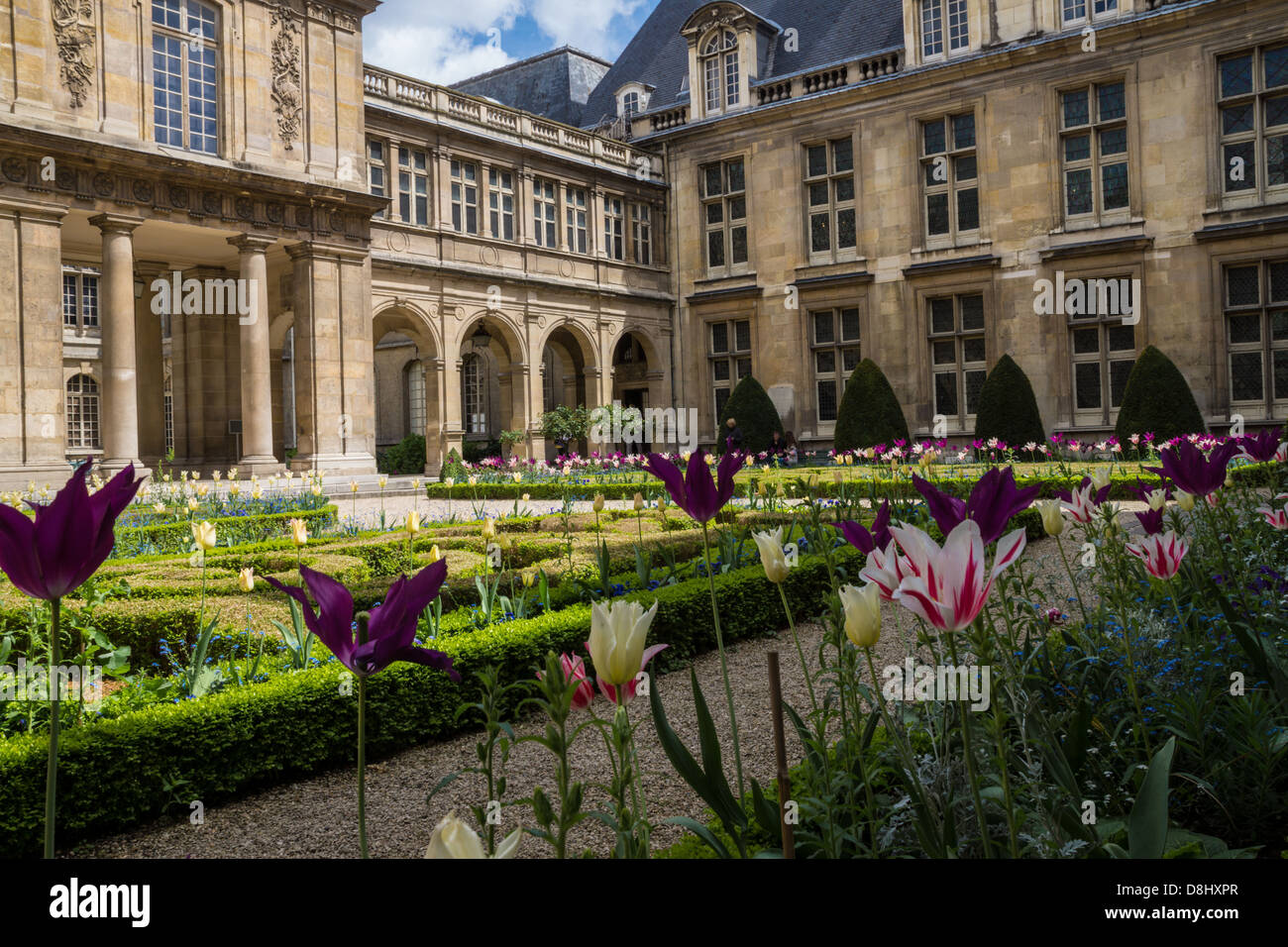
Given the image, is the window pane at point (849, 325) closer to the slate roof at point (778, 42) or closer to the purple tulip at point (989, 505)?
the slate roof at point (778, 42)

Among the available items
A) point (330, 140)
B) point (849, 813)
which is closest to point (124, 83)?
point (330, 140)

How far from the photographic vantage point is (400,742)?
4.20 metres

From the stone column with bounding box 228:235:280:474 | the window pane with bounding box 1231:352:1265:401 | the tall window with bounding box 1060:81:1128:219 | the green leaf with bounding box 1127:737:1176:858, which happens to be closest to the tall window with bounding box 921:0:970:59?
the tall window with bounding box 1060:81:1128:219

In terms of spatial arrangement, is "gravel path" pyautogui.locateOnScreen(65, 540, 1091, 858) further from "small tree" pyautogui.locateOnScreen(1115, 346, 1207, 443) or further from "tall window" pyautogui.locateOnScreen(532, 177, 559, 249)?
"tall window" pyautogui.locateOnScreen(532, 177, 559, 249)

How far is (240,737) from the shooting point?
3.63 meters

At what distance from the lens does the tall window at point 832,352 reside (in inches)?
947

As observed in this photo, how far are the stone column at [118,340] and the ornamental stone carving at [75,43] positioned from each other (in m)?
1.97

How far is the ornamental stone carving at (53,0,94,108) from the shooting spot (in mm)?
14672

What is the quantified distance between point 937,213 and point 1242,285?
6427 millimetres

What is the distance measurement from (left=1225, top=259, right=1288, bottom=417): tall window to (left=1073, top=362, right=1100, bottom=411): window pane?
2501 mm

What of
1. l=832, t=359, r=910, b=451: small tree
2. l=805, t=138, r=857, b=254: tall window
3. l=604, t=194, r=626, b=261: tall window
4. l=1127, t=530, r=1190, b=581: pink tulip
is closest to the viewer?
l=1127, t=530, r=1190, b=581: pink tulip

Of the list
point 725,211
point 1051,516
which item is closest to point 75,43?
point 725,211

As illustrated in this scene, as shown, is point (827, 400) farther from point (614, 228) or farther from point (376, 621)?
point (376, 621)
